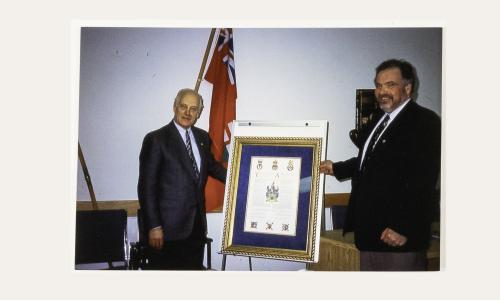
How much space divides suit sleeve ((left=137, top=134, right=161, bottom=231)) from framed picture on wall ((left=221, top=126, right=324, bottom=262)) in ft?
1.47

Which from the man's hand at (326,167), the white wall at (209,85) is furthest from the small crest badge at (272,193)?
the white wall at (209,85)

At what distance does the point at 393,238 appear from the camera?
2.69 m

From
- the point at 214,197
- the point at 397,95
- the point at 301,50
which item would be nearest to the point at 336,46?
the point at 301,50

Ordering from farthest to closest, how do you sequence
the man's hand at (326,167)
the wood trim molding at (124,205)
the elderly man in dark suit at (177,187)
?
the wood trim molding at (124,205) < the elderly man in dark suit at (177,187) < the man's hand at (326,167)

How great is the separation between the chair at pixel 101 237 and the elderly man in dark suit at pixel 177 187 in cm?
18

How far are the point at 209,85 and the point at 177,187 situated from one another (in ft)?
2.27

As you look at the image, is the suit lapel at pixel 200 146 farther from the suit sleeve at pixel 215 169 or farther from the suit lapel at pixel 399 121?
the suit lapel at pixel 399 121

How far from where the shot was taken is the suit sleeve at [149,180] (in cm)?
291

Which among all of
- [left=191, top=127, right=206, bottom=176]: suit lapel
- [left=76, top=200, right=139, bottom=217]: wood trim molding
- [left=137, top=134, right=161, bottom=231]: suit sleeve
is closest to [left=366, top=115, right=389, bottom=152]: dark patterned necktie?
[left=191, top=127, right=206, bottom=176]: suit lapel

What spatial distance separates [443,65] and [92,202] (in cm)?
238

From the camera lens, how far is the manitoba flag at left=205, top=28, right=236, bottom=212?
3.05m

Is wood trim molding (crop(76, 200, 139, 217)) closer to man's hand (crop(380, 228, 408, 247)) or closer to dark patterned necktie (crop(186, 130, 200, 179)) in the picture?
dark patterned necktie (crop(186, 130, 200, 179))

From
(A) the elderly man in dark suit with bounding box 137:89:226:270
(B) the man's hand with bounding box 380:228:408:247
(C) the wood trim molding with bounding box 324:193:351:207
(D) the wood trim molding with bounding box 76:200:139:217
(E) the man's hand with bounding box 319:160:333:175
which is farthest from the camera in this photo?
(C) the wood trim molding with bounding box 324:193:351:207

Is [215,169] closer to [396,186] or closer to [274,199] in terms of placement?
[274,199]
